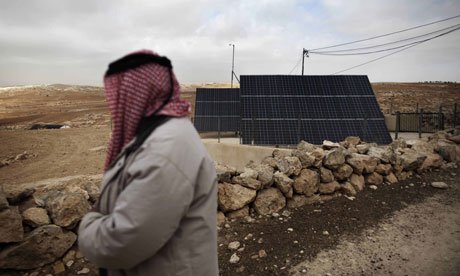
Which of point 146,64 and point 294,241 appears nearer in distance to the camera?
point 146,64

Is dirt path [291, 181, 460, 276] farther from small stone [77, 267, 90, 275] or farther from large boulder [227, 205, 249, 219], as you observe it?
small stone [77, 267, 90, 275]

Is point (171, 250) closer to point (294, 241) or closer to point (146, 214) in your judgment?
point (146, 214)

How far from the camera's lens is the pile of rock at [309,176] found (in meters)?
4.72

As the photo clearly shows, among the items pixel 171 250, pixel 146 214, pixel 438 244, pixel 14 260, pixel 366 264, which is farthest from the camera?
pixel 438 244

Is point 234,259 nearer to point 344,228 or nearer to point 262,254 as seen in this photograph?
point 262,254

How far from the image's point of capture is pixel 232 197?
464cm

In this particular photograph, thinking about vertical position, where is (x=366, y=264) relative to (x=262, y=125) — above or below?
below

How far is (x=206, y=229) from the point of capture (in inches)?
56.3

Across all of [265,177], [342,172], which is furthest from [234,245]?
[342,172]

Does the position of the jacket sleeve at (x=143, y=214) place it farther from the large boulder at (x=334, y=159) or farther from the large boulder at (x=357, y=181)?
the large boulder at (x=357, y=181)

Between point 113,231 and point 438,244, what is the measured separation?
4324mm

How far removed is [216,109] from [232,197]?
10079 mm

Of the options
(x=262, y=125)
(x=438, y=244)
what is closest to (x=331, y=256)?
(x=438, y=244)

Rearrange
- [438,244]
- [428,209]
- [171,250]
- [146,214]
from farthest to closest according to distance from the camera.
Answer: [428,209] → [438,244] → [171,250] → [146,214]
